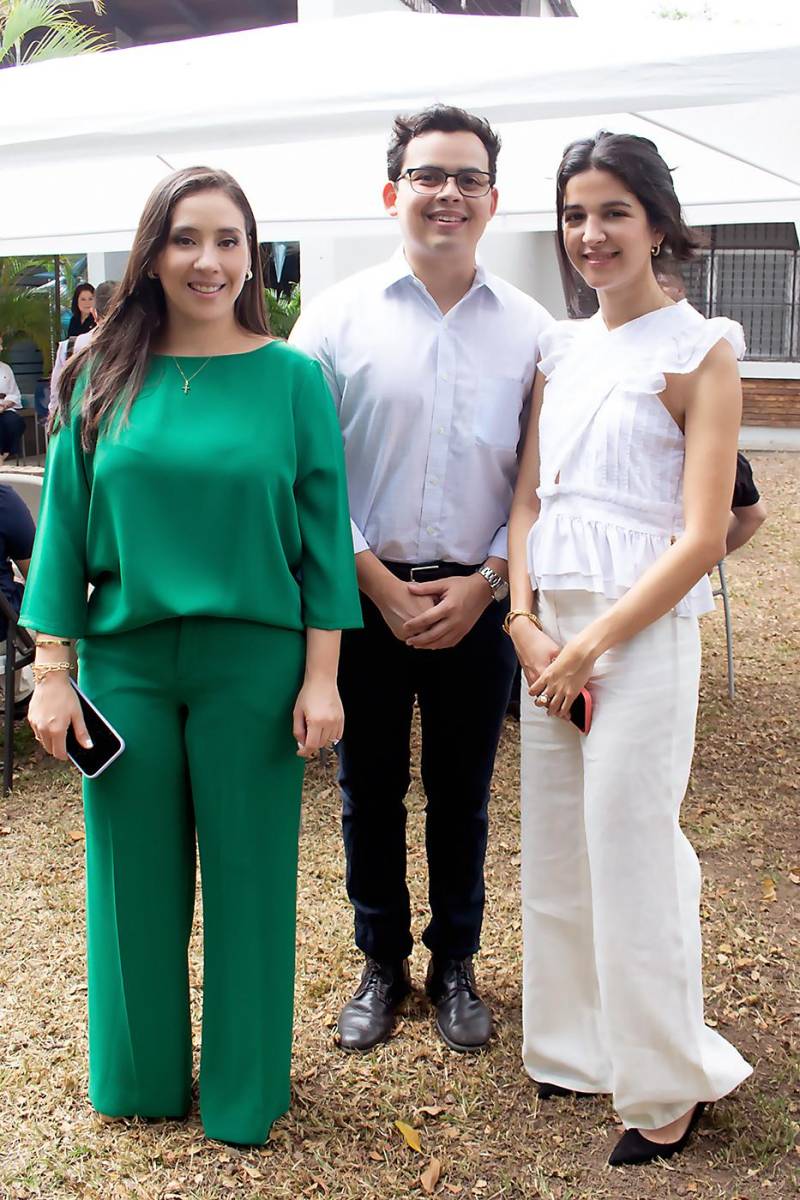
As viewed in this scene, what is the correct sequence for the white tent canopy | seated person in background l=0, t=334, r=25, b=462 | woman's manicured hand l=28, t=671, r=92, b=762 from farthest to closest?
seated person in background l=0, t=334, r=25, b=462 → the white tent canopy → woman's manicured hand l=28, t=671, r=92, b=762

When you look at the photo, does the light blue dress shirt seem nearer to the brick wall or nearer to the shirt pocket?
the shirt pocket

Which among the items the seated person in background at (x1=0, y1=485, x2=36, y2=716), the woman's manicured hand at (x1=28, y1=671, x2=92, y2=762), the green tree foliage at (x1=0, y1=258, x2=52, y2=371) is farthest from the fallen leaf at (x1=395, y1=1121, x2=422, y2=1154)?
the green tree foliage at (x1=0, y1=258, x2=52, y2=371)

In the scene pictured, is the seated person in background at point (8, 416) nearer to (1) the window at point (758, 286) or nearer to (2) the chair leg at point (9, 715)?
(2) the chair leg at point (9, 715)

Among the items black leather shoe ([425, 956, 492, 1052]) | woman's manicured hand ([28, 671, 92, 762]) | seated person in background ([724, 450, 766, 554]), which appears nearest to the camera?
woman's manicured hand ([28, 671, 92, 762])

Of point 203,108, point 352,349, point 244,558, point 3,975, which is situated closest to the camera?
point 244,558

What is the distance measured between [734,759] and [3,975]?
3.21m

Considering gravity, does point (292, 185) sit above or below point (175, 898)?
above

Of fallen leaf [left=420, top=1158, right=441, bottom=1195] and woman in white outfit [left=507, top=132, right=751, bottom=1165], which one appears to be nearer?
woman in white outfit [left=507, top=132, right=751, bottom=1165]

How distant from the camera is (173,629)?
235 centimetres

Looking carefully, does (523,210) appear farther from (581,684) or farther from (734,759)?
(581,684)

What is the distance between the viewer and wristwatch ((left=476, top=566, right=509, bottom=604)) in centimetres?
275

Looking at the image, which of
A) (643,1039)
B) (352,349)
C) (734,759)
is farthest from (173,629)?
(734,759)

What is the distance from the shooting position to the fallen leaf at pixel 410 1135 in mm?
2619

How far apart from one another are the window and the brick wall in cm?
47
